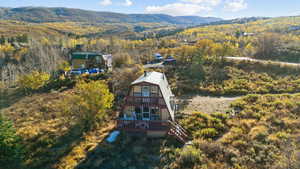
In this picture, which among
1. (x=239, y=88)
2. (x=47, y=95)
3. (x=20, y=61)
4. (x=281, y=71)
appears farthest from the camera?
(x=20, y=61)

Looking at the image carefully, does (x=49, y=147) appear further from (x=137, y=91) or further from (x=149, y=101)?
(x=149, y=101)

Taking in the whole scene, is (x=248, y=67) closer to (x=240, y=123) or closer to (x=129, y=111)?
(x=240, y=123)

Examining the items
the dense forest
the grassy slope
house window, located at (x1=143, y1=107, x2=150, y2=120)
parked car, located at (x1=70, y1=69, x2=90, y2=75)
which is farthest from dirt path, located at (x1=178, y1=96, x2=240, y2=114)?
parked car, located at (x1=70, y1=69, x2=90, y2=75)

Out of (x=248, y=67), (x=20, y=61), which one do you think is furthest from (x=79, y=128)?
(x=20, y=61)

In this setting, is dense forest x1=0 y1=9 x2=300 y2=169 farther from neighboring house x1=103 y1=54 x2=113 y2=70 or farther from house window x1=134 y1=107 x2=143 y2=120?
neighboring house x1=103 y1=54 x2=113 y2=70

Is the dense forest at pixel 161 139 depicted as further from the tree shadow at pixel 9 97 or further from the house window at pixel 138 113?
the house window at pixel 138 113

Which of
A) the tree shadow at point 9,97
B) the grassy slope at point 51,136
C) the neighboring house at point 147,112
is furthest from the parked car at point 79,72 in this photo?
the neighboring house at point 147,112
